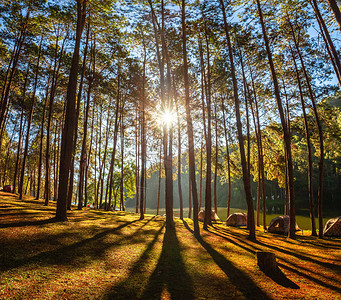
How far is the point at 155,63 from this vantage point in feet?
54.9

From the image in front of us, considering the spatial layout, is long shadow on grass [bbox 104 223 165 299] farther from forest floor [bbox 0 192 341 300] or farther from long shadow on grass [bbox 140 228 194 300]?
long shadow on grass [bbox 140 228 194 300]

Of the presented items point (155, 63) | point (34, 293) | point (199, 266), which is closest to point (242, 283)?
point (199, 266)

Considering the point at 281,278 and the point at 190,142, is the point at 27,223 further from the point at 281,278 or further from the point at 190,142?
the point at 281,278

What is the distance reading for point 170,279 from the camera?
15.3 feet

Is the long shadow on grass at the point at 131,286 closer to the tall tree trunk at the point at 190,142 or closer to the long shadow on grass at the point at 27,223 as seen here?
the long shadow on grass at the point at 27,223

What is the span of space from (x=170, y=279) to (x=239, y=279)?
179cm

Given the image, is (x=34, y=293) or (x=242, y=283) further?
(x=242, y=283)

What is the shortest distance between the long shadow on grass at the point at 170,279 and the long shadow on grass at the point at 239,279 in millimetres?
1139

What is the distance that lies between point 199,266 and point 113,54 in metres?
17.1

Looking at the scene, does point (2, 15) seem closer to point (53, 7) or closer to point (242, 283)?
point (53, 7)

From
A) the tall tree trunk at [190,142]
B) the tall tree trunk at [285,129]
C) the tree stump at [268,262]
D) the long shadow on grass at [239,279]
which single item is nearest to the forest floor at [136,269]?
the long shadow on grass at [239,279]

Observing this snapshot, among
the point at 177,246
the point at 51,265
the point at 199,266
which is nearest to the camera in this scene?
the point at 51,265

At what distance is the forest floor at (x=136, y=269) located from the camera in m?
3.78

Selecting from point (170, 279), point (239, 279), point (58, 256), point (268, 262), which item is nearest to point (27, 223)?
point (58, 256)
